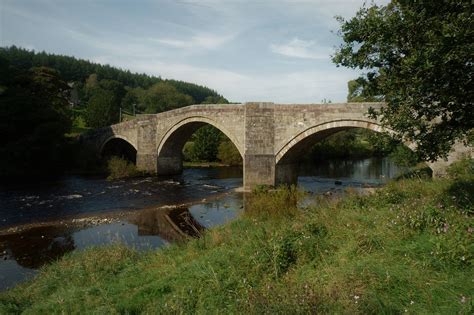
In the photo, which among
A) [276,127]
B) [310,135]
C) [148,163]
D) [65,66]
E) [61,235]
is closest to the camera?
[61,235]

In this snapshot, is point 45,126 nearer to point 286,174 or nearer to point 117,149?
point 117,149

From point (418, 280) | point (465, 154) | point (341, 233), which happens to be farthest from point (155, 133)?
point (418, 280)

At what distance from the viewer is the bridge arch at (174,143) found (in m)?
27.2

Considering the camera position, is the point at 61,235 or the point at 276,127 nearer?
the point at 61,235

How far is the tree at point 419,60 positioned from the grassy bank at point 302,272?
4.72 feet

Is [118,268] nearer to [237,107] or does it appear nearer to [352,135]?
[237,107]

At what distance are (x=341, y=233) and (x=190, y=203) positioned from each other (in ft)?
44.0

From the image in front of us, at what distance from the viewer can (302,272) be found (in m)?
5.28

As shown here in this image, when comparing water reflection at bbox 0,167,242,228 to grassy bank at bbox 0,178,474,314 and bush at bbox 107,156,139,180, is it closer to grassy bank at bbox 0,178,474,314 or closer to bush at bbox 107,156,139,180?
bush at bbox 107,156,139,180

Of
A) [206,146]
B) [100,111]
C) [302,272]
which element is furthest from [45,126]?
[302,272]

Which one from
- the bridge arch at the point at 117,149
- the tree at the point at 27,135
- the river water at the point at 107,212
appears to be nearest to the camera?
the river water at the point at 107,212

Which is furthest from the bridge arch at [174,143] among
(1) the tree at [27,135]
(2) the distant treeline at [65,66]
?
(2) the distant treeline at [65,66]

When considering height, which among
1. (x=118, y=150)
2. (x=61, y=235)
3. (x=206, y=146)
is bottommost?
(x=61, y=235)

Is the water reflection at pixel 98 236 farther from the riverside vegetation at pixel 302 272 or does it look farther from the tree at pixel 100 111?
the tree at pixel 100 111
